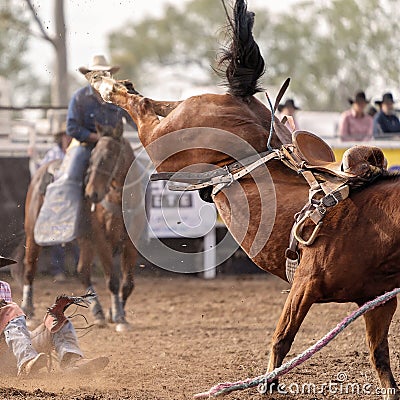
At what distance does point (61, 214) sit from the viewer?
316 inches

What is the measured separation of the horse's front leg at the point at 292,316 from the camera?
4332mm

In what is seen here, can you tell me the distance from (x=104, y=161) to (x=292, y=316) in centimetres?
365

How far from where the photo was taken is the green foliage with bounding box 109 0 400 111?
30330mm

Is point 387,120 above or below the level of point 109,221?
above

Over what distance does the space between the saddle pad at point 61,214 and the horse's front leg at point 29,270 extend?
18 cm

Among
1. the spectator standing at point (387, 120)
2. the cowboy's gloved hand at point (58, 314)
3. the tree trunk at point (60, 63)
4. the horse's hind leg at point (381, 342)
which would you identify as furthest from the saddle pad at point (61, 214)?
the tree trunk at point (60, 63)

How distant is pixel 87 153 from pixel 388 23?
22.7 meters

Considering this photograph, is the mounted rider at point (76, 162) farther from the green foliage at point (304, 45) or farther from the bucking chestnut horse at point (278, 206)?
the green foliage at point (304, 45)

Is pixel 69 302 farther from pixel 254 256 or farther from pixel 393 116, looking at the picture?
pixel 393 116

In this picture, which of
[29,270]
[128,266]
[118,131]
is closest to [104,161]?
[118,131]

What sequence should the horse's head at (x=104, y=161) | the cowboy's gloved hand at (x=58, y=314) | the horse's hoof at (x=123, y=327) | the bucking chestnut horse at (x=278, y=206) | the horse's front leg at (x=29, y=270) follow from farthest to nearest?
the horse's front leg at (x=29, y=270) → the horse's head at (x=104, y=161) → the horse's hoof at (x=123, y=327) → the cowboy's gloved hand at (x=58, y=314) → the bucking chestnut horse at (x=278, y=206)

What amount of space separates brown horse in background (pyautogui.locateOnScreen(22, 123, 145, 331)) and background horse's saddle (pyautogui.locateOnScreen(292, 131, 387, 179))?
3.22m

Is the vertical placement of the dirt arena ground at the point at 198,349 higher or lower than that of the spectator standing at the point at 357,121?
lower

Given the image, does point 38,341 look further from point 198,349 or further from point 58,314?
point 198,349
